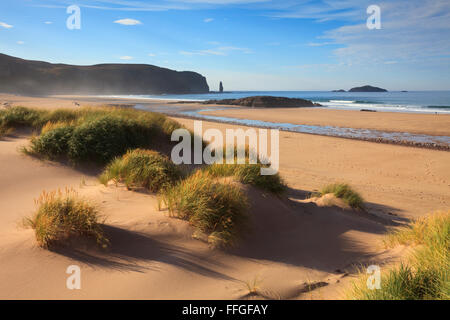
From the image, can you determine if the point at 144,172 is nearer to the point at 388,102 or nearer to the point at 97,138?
the point at 97,138

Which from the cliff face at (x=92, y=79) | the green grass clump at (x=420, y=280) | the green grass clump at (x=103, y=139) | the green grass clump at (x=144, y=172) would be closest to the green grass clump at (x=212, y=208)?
the green grass clump at (x=144, y=172)

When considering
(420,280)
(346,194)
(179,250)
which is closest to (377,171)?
(346,194)

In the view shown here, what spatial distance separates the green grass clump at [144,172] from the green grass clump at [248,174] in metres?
0.88

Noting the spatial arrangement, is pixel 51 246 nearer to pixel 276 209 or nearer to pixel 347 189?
pixel 276 209

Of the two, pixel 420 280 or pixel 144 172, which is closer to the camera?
pixel 420 280

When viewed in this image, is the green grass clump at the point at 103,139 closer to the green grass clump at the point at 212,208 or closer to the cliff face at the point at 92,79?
the green grass clump at the point at 212,208

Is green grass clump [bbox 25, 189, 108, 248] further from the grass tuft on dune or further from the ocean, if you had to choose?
the ocean

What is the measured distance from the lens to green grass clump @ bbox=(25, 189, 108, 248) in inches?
160

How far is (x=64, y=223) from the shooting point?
414 cm

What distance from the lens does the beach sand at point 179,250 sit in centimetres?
367

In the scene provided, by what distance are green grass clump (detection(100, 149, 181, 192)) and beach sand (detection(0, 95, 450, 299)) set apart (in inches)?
11.6

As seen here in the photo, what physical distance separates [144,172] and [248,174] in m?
2.11

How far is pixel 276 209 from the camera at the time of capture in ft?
20.3
